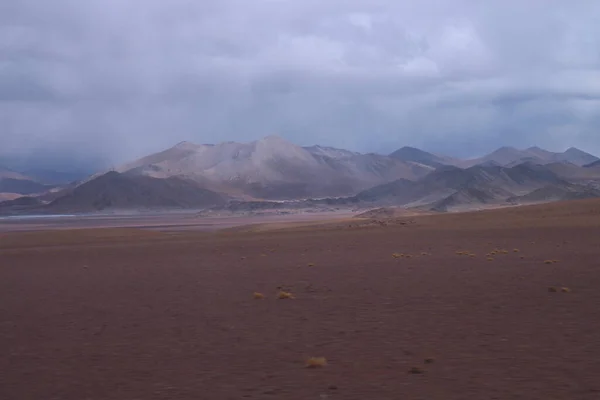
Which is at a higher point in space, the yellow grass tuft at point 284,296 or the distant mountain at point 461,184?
the distant mountain at point 461,184

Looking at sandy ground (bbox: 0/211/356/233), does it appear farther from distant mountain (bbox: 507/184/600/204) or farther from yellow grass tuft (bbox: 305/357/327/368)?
yellow grass tuft (bbox: 305/357/327/368)

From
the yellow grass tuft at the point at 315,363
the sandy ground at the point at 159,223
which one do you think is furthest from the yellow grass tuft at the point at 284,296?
the sandy ground at the point at 159,223

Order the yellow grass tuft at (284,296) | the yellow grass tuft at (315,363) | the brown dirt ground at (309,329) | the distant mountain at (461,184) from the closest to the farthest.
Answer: the brown dirt ground at (309,329) → the yellow grass tuft at (315,363) → the yellow grass tuft at (284,296) → the distant mountain at (461,184)

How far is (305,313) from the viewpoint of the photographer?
713 inches

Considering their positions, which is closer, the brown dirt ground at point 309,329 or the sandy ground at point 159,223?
the brown dirt ground at point 309,329

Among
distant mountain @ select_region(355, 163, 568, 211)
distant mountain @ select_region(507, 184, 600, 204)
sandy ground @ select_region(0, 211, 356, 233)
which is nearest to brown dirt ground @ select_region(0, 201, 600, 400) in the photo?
sandy ground @ select_region(0, 211, 356, 233)

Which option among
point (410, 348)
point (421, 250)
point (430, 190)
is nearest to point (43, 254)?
point (421, 250)

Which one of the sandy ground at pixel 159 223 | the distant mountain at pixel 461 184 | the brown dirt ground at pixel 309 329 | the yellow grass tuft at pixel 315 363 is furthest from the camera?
the distant mountain at pixel 461 184

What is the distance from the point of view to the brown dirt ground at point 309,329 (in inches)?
436

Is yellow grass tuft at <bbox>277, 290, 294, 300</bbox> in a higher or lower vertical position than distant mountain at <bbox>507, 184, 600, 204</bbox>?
lower

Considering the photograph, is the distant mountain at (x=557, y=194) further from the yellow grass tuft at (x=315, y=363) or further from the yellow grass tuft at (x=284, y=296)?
the yellow grass tuft at (x=315, y=363)

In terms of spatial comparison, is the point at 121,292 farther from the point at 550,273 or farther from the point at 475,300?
the point at 550,273

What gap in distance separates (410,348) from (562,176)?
194124 mm

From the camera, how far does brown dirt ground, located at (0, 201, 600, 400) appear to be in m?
11.1
